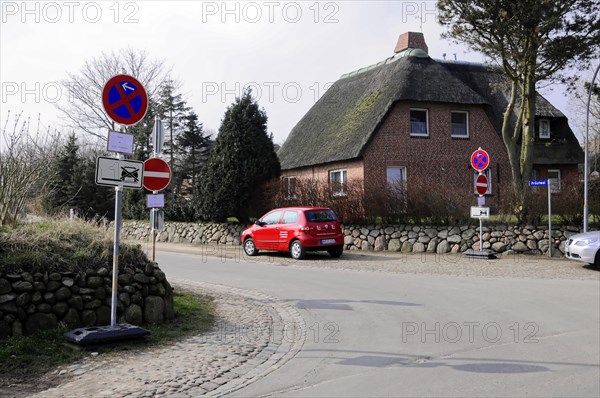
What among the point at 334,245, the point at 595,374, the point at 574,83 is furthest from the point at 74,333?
the point at 574,83

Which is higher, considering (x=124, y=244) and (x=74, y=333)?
(x=124, y=244)

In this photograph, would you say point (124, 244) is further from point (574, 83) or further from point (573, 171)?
point (573, 171)

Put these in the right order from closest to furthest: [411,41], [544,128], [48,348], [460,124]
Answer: [48,348] → [460,124] → [544,128] → [411,41]

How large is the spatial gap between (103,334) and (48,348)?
0.59 meters

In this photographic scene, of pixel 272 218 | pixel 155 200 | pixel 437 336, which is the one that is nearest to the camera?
pixel 437 336

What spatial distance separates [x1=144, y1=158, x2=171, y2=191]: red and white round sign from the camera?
384 inches

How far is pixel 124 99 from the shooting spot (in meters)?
6.91

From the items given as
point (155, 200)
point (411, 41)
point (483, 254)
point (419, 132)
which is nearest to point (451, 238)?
point (483, 254)

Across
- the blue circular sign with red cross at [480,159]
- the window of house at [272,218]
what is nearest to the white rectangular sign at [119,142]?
the window of house at [272,218]

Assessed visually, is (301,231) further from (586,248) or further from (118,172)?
(118,172)

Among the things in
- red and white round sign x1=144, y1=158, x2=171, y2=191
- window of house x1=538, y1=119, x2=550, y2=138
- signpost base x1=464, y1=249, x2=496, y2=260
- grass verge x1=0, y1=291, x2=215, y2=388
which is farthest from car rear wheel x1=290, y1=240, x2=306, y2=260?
window of house x1=538, y1=119, x2=550, y2=138

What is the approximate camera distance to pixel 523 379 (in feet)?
17.9

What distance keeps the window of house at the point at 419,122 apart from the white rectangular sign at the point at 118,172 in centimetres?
2197

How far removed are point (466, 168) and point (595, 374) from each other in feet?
76.3
